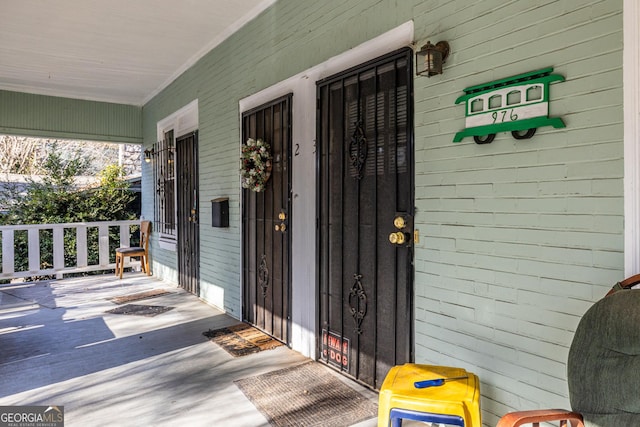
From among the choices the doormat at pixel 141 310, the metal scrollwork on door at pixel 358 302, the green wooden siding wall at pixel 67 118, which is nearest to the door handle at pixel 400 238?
the metal scrollwork on door at pixel 358 302

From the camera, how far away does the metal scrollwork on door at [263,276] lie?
4186 millimetres

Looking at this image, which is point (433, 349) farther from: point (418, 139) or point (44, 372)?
point (44, 372)

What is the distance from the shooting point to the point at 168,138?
7.11 meters

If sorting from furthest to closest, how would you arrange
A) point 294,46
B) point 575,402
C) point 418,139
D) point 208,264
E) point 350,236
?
point 208,264, point 294,46, point 350,236, point 418,139, point 575,402

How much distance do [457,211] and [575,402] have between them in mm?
1101

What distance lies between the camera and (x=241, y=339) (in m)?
4.01

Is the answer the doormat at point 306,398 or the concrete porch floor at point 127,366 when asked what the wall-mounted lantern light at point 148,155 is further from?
the doormat at point 306,398

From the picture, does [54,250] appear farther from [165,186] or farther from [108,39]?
[108,39]

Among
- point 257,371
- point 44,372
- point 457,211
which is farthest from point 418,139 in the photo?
point 44,372

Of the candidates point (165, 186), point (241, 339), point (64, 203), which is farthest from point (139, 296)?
point (64, 203)

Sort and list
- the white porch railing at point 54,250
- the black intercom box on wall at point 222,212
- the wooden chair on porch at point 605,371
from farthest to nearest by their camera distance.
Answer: the white porch railing at point 54,250 → the black intercom box on wall at point 222,212 → the wooden chair on porch at point 605,371

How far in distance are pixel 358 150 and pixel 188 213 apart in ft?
12.5

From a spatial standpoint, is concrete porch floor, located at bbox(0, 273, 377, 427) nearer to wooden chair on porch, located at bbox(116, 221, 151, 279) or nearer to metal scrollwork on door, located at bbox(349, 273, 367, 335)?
metal scrollwork on door, located at bbox(349, 273, 367, 335)

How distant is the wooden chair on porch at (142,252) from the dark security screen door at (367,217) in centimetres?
501
